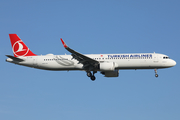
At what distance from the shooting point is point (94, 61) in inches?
1822

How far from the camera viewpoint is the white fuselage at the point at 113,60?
46.4 m

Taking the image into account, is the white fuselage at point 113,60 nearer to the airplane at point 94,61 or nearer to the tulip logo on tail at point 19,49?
the airplane at point 94,61

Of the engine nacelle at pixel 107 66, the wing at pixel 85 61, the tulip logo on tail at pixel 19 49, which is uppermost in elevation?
the tulip logo on tail at pixel 19 49

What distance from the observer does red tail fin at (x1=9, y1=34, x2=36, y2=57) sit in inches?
2047

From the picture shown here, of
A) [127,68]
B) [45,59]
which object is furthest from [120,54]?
[45,59]

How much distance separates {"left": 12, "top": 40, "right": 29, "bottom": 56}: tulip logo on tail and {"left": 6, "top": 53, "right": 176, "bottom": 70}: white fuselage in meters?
2.31

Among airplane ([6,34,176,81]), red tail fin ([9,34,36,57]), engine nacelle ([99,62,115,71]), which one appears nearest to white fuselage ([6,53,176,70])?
airplane ([6,34,176,81])

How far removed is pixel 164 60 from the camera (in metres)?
46.6

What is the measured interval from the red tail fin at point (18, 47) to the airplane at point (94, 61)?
0.28 m

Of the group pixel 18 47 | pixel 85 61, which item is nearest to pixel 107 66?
pixel 85 61

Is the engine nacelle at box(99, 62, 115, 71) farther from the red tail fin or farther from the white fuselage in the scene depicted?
the red tail fin

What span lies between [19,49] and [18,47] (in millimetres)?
468

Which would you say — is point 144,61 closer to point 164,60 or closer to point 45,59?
point 164,60

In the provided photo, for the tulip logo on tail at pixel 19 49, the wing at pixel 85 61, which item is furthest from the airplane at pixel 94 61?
the tulip logo on tail at pixel 19 49
